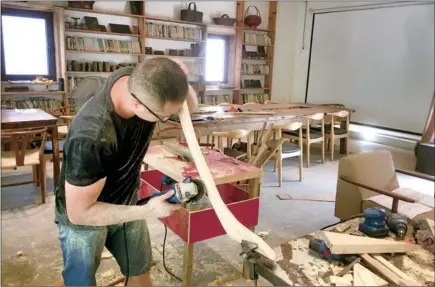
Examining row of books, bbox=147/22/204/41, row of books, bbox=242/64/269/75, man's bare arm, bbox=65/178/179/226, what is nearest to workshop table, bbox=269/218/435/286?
man's bare arm, bbox=65/178/179/226

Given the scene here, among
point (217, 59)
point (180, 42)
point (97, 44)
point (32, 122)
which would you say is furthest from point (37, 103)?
point (217, 59)

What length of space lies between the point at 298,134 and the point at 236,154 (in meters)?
1.46

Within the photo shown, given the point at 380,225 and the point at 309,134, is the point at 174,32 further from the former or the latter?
the point at 380,225

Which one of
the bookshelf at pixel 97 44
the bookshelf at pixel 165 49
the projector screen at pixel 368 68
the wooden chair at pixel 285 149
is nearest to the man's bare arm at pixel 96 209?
the wooden chair at pixel 285 149

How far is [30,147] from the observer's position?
11.2ft

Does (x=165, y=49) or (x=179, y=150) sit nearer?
(x=179, y=150)

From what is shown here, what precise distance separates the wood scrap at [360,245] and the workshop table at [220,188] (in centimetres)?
64

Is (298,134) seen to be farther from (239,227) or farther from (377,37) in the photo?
(239,227)

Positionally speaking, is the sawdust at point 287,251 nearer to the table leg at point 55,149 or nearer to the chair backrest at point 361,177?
the chair backrest at point 361,177

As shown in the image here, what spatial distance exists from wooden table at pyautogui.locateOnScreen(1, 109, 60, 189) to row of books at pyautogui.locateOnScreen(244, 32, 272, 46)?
4.61 m

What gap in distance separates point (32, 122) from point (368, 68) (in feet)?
15.0

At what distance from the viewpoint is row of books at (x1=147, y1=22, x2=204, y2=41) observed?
5.95 m

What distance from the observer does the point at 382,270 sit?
1.39 meters

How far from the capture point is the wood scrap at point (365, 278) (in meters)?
1.33
